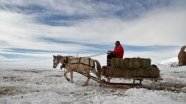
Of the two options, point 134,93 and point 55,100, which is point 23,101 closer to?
point 55,100

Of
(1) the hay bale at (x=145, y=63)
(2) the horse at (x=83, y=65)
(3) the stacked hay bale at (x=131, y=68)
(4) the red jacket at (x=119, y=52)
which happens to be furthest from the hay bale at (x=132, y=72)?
(2) the horse at (x=83, y=65)

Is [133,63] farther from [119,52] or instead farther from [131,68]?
[119,52]

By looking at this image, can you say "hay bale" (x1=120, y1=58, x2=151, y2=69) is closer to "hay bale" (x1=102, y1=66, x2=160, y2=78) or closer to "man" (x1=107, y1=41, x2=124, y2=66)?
"hay bale" (x1=102, y1=66, x2=160, y2=78)

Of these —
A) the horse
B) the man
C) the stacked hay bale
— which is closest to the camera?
the stacked hay bale

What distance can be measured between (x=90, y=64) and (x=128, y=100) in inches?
249

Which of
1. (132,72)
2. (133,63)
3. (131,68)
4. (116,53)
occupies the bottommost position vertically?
(132,72)

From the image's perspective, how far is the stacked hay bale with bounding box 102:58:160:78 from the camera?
15.2m

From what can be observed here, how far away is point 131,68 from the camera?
15.4 meters

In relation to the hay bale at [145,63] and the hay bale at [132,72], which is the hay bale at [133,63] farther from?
the hay bale at [132,72]

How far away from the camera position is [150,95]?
12266 millimetres

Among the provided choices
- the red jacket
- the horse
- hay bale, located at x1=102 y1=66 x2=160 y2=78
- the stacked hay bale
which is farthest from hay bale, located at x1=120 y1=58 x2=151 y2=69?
the horse

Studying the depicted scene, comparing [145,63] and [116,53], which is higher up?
[116,53]

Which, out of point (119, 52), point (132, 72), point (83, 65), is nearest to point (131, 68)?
point (132, 72)

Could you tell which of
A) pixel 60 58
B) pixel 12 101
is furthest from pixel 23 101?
pixel 60 58
